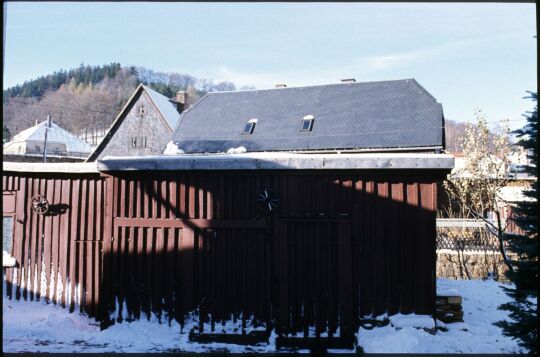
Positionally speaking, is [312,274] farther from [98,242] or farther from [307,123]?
[307,123]

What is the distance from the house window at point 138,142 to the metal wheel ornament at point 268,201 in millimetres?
28003

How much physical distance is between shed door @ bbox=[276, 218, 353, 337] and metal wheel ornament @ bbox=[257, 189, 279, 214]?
0.33 m

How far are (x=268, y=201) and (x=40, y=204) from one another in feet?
15.7

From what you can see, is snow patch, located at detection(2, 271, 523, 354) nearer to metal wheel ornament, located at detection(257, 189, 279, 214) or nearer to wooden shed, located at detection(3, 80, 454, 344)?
wooden shed, located at detection(3, 80, 454, 344)

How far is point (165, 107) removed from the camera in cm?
3428

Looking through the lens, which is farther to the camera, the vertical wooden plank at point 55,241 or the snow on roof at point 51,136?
the snow on roof at point 51,136

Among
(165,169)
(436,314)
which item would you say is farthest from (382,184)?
(165,169)

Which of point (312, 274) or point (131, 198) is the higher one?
point (131, 198)

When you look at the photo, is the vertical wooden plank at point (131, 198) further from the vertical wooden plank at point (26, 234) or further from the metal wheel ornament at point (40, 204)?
the vertical wooden plank at point (26, 234)

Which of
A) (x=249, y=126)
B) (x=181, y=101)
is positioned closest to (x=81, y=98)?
(x=181, y=101)

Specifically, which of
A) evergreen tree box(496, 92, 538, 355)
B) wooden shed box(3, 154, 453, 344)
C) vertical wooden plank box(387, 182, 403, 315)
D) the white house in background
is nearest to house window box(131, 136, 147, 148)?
the white house in background

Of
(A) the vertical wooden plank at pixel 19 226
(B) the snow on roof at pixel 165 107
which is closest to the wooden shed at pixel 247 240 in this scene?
(A) the vertical wooden plank at pixel 19 226

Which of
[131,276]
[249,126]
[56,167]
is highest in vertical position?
[249,126]

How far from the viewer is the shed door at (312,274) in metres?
7.11
